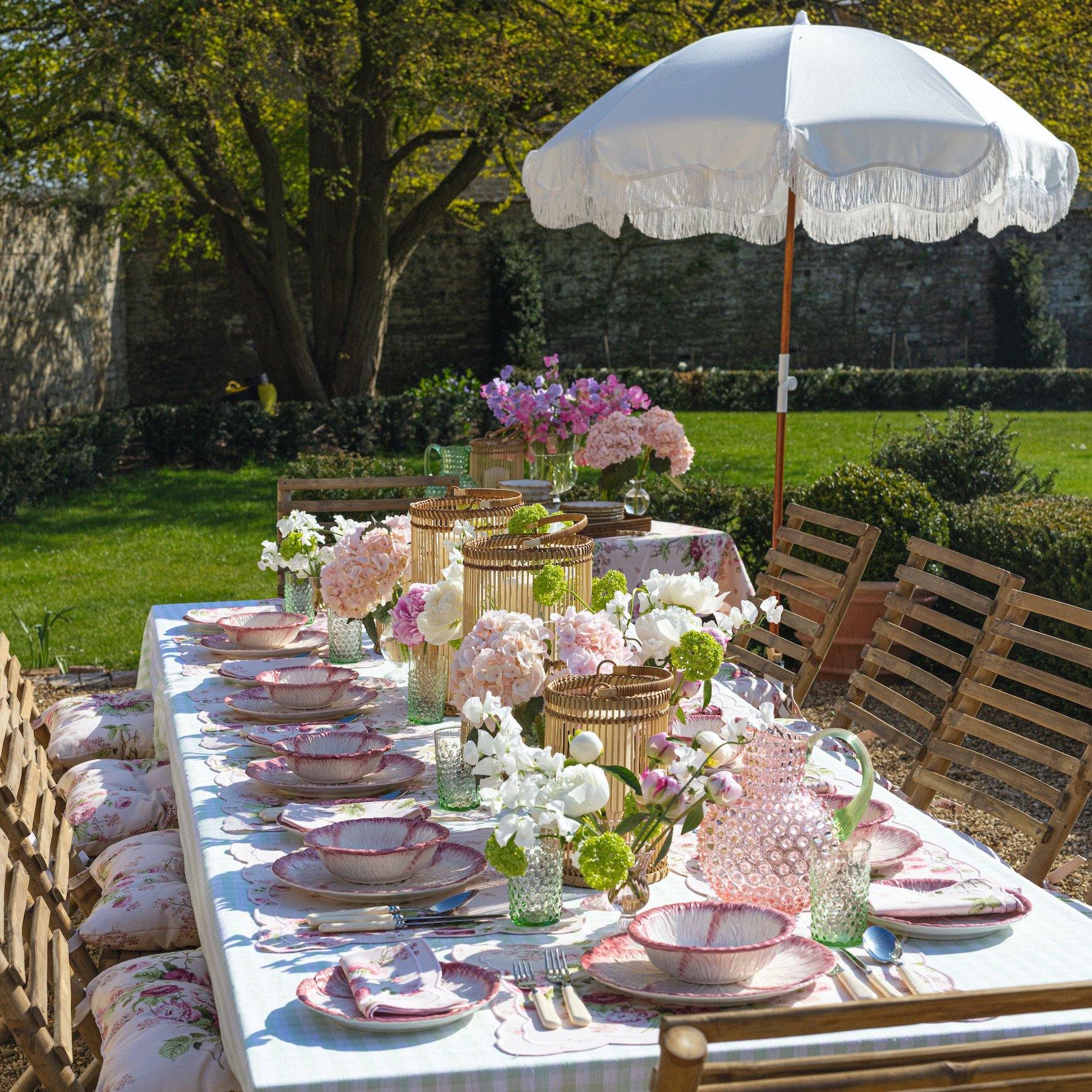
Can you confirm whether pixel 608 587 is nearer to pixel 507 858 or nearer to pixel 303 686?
pixel 507 858

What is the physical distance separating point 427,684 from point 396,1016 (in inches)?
52.5

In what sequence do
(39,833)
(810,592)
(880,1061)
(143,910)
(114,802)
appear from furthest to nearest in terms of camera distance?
(810,592) < (114,802) < (39,833) < (143,910) < (880,1061)

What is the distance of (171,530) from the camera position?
32.6 feet

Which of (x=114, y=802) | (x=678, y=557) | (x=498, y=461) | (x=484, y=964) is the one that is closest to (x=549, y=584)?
(x=484, y=964)

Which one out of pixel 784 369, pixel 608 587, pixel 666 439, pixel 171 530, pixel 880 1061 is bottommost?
pixel 171 530

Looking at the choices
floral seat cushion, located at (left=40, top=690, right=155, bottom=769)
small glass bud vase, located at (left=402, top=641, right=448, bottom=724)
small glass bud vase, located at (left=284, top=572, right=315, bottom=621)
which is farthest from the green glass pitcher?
small glass bud vase, located at (left=402, top=641, right=448, bottom=724)

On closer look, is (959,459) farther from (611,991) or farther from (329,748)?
(611,991)

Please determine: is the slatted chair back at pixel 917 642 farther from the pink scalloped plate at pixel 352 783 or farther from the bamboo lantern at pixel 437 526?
the pink scalloped plate at pixel 352 783

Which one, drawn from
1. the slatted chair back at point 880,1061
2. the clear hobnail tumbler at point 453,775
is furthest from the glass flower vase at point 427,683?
the slatted chair back at point 880,1061

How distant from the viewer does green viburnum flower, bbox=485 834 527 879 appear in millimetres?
1765

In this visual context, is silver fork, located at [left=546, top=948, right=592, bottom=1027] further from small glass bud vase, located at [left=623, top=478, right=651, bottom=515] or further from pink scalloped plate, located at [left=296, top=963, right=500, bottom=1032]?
small glass bud vase, located at [left=623, top=478, right=651, bottom=515]

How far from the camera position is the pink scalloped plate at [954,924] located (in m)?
1.86

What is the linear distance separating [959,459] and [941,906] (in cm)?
555

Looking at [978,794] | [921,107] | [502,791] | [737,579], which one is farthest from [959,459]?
[502,791]
